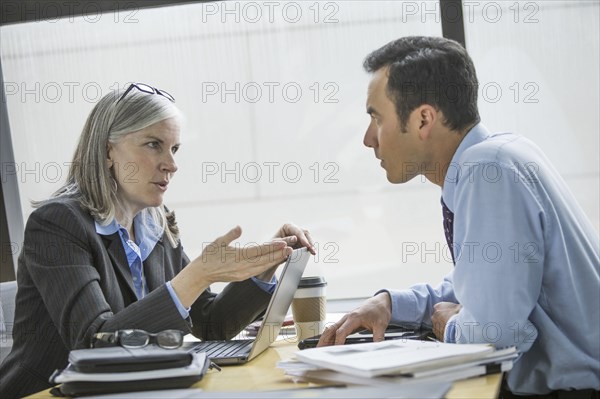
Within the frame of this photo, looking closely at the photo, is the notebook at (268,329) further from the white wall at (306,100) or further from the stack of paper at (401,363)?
the white wall at (306,100)

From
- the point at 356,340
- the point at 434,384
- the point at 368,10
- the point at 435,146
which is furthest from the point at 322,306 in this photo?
the point at 368,10

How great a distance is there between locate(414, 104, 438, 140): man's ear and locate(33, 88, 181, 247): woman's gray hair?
80 centimetres

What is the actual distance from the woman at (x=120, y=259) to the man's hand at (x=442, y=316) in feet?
1.24

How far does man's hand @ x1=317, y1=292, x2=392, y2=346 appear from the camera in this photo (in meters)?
1.80

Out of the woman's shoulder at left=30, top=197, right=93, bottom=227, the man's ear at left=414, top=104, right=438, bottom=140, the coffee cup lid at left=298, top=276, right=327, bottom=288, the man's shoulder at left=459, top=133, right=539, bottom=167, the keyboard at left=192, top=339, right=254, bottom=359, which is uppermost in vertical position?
the man's ear at left=414, top=104, right=438, bottom=140

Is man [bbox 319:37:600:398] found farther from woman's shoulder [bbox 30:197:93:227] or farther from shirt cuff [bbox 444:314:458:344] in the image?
woman's shoulder [bbox 30:197:93:227]

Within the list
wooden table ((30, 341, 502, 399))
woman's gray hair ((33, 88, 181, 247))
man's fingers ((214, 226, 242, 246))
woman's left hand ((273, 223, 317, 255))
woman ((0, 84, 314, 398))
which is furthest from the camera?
woman's gray hair ((33, 88, 181, 247))

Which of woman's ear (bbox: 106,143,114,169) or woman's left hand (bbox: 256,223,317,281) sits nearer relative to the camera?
woman's left hand (bbox: 256,223,317,281)

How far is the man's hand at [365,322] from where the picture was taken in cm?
180

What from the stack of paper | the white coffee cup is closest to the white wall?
the white coffee cup

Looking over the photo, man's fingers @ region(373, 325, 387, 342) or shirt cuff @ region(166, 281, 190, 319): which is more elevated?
shirt cuff @ region(166, 281, 190, 319)

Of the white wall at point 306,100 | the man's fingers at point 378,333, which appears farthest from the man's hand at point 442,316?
the white wall at point 306,100

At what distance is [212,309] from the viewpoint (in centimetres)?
236

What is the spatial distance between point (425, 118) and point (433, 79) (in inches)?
3.6
